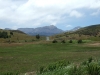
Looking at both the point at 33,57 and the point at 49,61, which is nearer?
the point at 49,61

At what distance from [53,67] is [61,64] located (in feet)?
1.97

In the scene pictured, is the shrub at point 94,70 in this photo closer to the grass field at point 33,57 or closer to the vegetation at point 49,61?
the vegetation at point 49,61

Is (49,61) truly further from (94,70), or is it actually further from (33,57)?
(94,70)

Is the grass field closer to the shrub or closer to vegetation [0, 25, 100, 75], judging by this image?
vegetation [0, 25, 100, 75]

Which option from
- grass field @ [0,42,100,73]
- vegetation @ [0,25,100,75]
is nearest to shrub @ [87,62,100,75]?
vegetation @ [0,25,100,75]

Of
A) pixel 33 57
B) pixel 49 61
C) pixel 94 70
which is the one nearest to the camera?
pixel 94 70

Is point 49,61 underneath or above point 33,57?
underneath

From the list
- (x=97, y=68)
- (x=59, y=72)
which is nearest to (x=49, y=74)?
(x=59, y=72)

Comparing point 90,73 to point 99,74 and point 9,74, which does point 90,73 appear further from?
point 9,74

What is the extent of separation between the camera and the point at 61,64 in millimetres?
14695

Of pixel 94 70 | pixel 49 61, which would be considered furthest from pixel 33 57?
pixel 94 70

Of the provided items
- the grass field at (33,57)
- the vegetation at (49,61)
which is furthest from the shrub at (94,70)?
the grass field at (33,57)

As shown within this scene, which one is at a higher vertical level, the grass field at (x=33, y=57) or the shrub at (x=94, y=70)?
the shrub at (x=94, y=70)

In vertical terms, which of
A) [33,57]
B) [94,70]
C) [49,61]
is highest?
[94,70]
